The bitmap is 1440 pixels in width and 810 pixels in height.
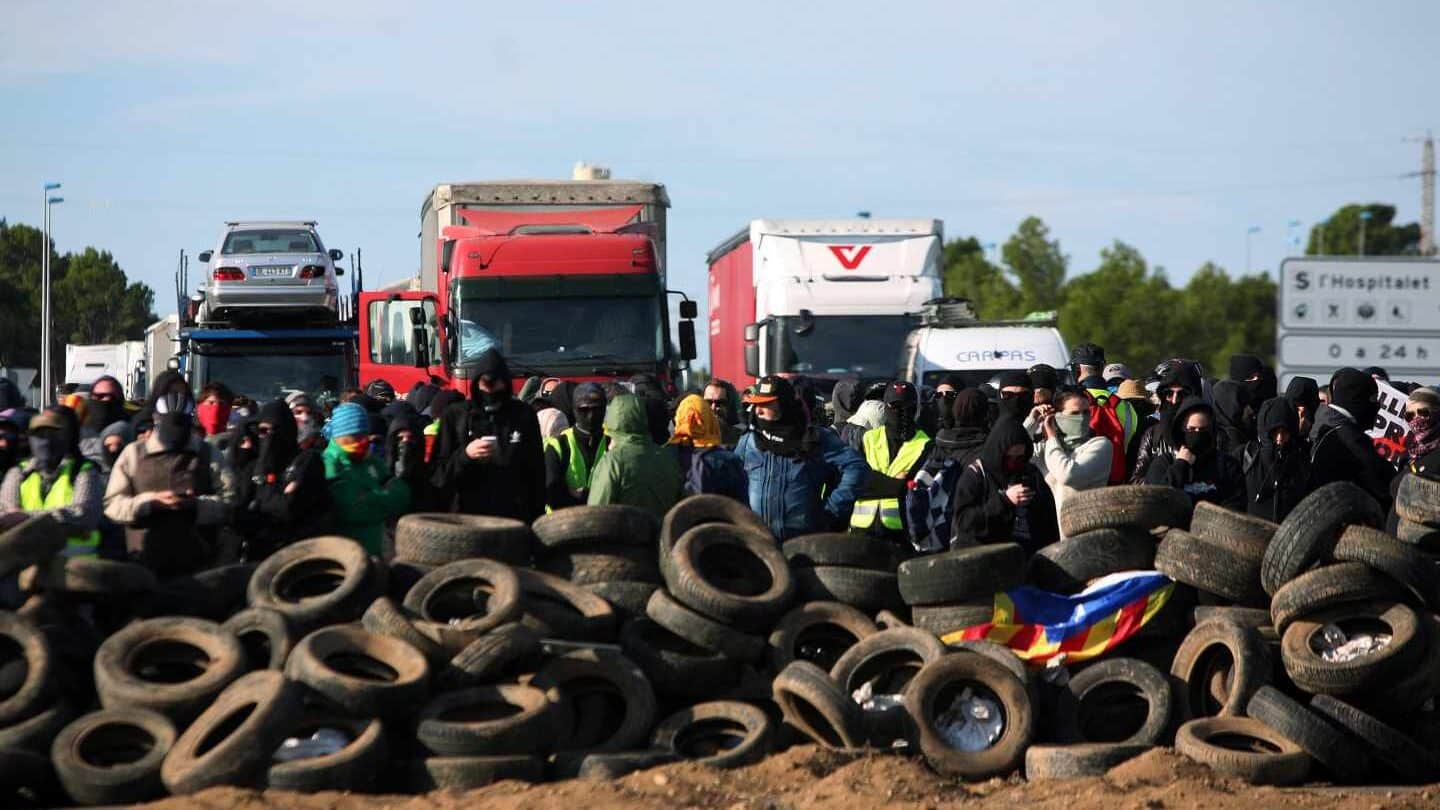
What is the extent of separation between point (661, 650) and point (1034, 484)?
8.30 feet

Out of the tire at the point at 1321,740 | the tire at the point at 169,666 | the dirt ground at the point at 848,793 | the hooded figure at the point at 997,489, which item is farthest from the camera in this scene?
the hooded figure at the point at 997,489

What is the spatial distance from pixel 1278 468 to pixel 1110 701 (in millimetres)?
2898

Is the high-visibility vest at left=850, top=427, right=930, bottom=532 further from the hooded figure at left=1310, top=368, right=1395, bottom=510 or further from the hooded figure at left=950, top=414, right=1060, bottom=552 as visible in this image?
the hooded figure at left=1310, top=368, right=1395, bottom=510

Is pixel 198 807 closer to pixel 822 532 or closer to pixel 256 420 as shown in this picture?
pixel 256 420

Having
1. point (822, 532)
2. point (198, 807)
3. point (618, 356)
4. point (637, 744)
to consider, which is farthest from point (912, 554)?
point (618, 356)

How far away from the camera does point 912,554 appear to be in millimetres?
11883

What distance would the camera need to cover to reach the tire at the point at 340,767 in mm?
9203

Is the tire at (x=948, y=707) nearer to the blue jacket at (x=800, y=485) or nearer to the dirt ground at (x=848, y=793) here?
the dirt ground at (x=848, y=793)

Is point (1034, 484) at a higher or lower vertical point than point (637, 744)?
higher

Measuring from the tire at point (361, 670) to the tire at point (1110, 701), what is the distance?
3518 mm

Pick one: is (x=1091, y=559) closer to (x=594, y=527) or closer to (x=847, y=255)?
(x=594, y=527)

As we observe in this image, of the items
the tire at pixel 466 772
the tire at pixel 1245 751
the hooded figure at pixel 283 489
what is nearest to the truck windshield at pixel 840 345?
the hooded figure at pixel 283 489

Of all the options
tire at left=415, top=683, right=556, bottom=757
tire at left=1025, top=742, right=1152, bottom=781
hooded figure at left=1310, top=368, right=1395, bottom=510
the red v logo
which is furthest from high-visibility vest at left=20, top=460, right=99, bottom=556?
the red v logo

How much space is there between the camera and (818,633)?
439 inches
